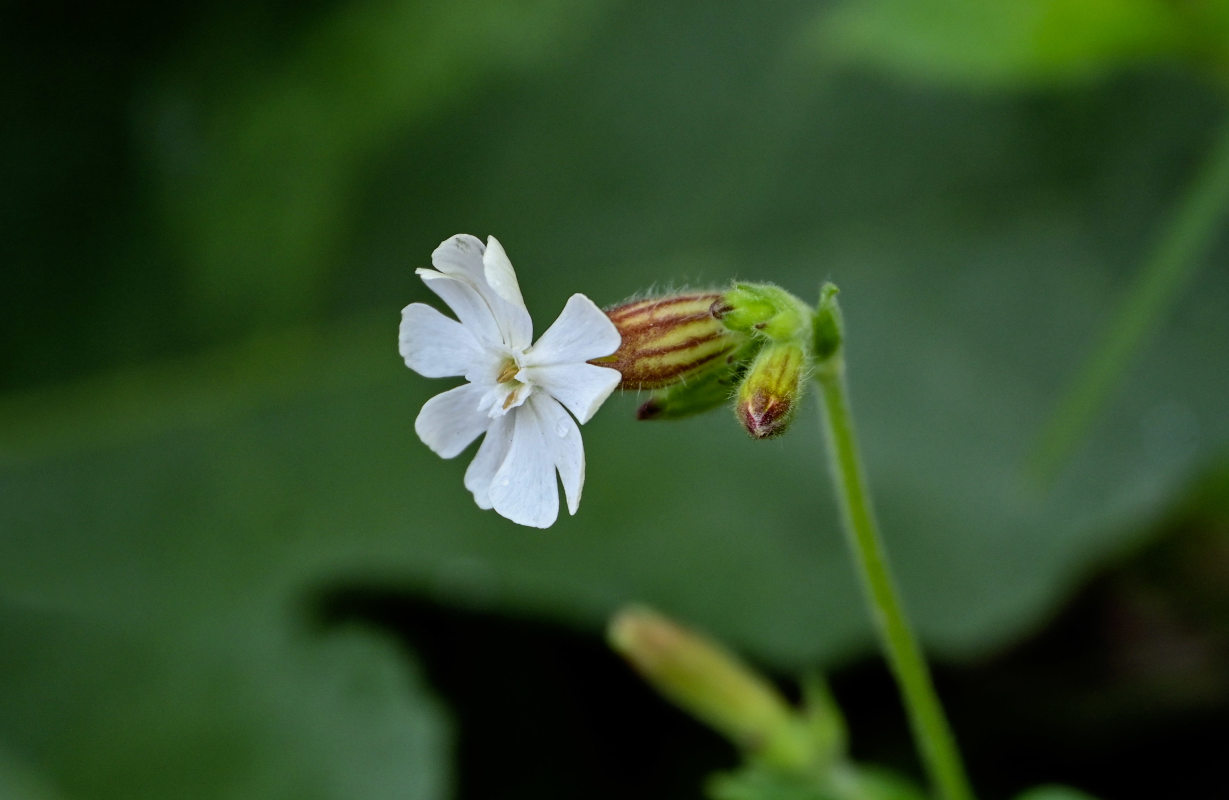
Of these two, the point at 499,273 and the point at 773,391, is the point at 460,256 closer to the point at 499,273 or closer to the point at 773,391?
the point at 499,273

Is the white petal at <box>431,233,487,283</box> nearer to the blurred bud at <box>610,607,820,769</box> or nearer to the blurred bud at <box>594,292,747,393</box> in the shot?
the blurred bud at <box>594,292,747,393</box>

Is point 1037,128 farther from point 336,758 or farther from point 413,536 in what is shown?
point 336,758

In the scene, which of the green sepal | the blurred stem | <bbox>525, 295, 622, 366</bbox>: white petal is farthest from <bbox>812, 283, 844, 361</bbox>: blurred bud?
the blurred stem

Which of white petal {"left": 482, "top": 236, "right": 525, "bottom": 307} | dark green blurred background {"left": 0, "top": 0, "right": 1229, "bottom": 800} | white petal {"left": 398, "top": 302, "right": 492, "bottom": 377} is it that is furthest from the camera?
dark green blurred background {"left": 0, "top": 0, "right": 1229, "bottom": 800}

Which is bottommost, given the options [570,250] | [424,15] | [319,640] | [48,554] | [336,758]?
[336,758]

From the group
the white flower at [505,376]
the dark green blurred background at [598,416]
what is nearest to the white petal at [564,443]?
the white flower at [505,376]

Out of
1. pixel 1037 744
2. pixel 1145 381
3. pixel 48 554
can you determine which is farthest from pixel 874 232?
pixel 48 554

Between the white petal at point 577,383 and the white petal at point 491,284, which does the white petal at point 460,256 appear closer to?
the white petal at point 491,284
